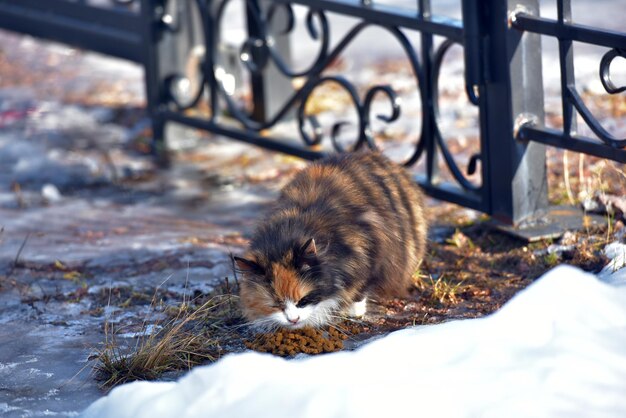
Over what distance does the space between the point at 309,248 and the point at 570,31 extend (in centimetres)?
161

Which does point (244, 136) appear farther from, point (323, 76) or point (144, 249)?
point (144, 249)

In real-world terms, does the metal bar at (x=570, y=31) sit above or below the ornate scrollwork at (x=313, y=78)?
above

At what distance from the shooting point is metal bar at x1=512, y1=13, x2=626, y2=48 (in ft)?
13.8

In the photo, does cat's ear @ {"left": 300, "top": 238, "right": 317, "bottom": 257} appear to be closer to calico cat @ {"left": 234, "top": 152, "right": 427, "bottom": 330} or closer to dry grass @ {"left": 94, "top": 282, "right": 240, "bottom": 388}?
calico cat @ {"left": 234, "top": 152, "right": 427, "bottom": 330}

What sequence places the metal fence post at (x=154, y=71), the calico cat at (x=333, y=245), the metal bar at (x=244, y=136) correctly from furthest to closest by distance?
the metal fence post at (x=154, y=71), the metal bar at (x=244, y=136), the calico cat at (x=333, y=245)

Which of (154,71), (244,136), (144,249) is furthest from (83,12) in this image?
(144,249)

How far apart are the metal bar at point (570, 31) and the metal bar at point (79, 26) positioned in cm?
363

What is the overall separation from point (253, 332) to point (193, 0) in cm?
387

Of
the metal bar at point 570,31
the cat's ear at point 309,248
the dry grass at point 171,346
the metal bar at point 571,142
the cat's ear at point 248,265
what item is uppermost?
the metal bar at point 570,31

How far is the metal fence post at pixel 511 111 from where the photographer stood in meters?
4.75

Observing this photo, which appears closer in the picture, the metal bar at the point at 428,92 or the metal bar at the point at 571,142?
the metal bar at the point at 571,142

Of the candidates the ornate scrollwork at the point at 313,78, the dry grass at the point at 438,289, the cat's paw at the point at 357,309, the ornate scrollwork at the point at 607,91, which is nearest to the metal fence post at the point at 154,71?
the ornate scrollwork at the point at 313,78

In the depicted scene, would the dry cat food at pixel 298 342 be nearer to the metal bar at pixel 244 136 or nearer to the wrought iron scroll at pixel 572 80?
the wrought iron scroll at pixel 572 80

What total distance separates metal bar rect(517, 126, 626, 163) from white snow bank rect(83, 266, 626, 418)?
45.0 inches
